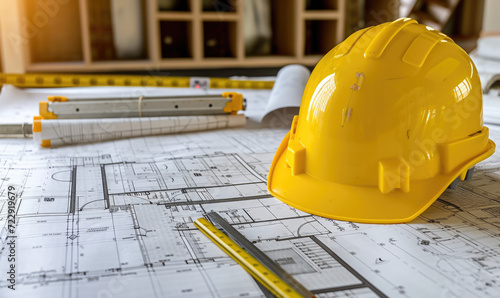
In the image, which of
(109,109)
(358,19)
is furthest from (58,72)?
(358,19)

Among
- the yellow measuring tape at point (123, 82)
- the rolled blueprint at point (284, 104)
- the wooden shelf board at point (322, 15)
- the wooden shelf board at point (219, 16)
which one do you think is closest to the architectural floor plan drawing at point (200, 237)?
the rolled blueprint at point (284, 104)

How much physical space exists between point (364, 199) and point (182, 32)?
237 cm

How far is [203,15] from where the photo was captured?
278 centimetres

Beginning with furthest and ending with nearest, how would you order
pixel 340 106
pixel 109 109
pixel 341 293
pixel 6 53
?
pixel 6 53, pixel 109 109, pixel 340 106, pixel 341 293

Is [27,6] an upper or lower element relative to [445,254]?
upper

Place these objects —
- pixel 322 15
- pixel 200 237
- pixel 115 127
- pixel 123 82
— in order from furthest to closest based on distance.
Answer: pixel 322 15
pixel 123 82
pixel 115 127
pixel 200 237

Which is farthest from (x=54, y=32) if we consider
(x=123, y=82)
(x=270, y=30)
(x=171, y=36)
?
(x=270, y=30)

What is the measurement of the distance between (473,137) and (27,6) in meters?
2.64

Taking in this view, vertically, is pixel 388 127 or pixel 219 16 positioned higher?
pixel 219 16

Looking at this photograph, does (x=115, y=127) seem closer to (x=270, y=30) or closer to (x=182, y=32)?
(x=182, y=32)

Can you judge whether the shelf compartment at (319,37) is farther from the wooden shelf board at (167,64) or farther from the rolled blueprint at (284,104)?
the rolled blueprint at (284,104)

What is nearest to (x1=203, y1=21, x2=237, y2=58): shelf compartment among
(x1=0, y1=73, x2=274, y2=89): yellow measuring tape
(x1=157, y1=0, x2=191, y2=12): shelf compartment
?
(x1=157, y1=0, x2=191, y2=12): shelf compartment

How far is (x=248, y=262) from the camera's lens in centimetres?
76

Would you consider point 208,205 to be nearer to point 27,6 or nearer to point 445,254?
point 445,254
